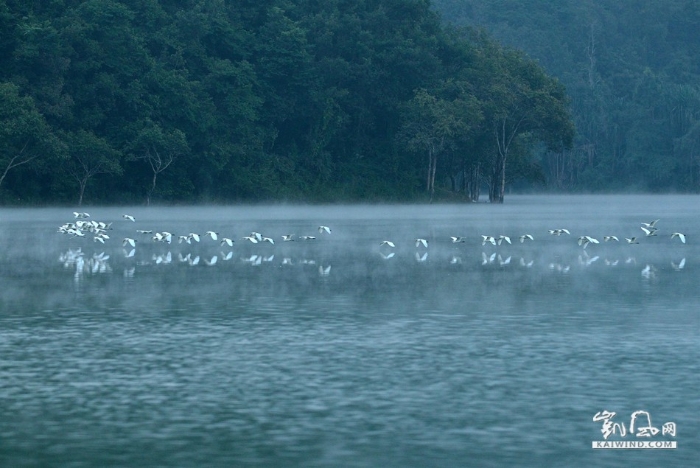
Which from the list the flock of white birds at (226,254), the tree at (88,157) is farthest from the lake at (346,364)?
the tree at (88,157)

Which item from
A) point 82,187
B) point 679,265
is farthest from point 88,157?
point 679,265

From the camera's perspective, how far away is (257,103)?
79188mm

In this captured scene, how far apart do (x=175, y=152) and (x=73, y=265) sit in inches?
1785

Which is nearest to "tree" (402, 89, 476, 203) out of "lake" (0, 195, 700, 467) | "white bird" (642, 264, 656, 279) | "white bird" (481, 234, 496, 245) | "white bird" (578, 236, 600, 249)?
"white bird" (481, 234, 496, 245)

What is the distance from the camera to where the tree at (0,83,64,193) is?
62.7 meters

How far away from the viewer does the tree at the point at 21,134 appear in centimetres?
6269

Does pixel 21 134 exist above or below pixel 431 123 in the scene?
below

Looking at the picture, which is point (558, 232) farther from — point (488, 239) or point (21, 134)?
point (21, 134)

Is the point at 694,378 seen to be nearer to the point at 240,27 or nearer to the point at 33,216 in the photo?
the point at 33,216

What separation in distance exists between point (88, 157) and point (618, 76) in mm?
87873

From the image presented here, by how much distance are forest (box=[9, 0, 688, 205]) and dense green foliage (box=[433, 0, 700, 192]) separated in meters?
32.3

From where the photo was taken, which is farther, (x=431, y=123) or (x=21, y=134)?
(x=431, y=123)


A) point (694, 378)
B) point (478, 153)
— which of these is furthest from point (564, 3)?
point (694, 378)

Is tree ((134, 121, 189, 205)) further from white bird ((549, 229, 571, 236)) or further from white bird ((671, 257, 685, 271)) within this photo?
white bird ((671, 257, 685, 271))
